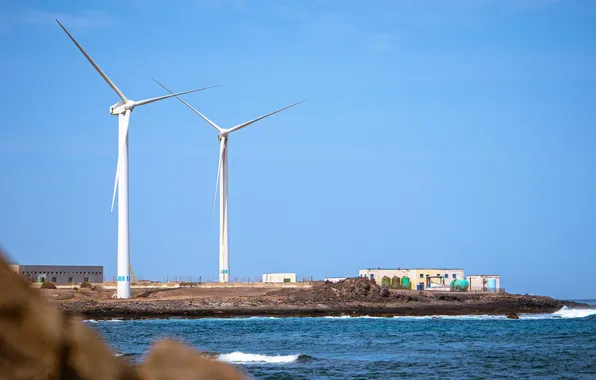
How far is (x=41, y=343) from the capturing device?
4172 mm

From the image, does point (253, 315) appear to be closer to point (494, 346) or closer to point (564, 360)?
point (494, 346)

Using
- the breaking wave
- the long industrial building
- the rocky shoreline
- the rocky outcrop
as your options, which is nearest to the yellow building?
the rocky shoreline

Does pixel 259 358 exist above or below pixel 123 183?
below

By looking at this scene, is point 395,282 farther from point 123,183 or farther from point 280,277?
point 123,183

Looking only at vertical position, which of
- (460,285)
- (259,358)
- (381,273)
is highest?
(381,273)

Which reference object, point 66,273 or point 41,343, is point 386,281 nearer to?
point 66,273

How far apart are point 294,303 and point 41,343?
101735 millimetres

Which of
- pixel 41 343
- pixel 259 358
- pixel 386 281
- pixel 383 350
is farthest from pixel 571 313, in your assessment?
pixel 41 343

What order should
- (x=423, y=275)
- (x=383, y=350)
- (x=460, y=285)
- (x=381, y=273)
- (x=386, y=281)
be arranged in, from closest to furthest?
(x=383, y=350)
(x=460, y=285)
(x=386, y=281)
(x=423, y=275)
(x=381, y=273)

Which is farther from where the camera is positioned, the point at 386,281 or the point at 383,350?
the point at 386,281

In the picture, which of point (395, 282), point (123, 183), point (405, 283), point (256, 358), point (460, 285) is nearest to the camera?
point (256, 358)

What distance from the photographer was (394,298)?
110 m

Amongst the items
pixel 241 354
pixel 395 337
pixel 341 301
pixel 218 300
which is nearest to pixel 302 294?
pixel 341 301

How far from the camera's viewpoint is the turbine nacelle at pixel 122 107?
327 ft
